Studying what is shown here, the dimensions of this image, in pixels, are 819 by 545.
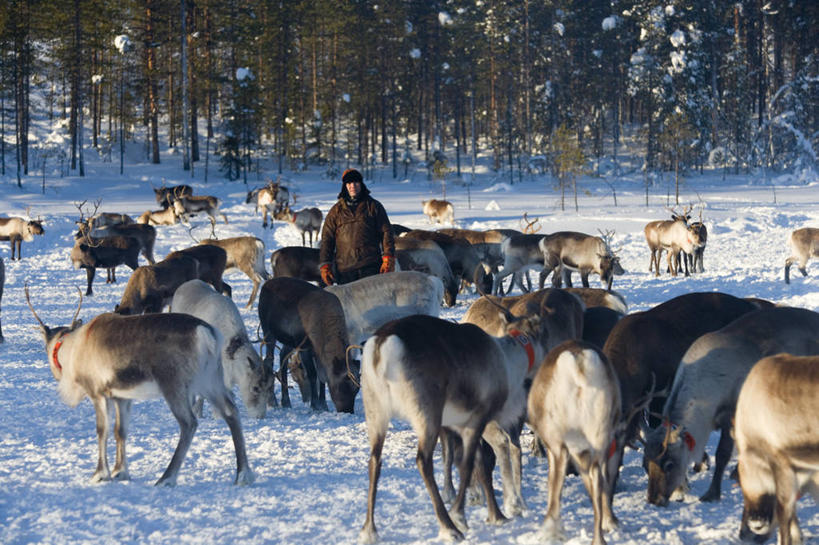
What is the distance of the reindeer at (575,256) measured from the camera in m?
15.2

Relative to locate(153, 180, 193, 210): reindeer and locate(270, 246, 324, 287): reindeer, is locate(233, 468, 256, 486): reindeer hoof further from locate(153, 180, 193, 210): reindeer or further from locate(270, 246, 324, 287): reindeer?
locate(153, 180, 193, 210): reindeer

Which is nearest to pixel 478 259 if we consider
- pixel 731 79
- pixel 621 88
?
pixel 731 79

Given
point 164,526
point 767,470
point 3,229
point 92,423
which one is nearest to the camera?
point 767,470

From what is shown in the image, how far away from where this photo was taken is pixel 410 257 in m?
12.7

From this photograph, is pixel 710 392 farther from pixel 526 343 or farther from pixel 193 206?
pixel 193 206

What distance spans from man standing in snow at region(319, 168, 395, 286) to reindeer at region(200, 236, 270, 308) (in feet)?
20.8

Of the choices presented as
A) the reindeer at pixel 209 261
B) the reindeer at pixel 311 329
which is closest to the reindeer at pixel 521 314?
the reindeer at pixel 311 329

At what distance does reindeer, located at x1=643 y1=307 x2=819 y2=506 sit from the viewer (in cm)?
468

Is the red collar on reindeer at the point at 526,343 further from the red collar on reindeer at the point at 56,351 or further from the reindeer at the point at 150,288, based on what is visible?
the reindeer at the point at 150,288

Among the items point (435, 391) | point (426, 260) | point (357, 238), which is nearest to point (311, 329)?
point (357, 238)

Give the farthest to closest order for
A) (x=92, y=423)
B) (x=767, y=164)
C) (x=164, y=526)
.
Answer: (x=767, y=164) → (x=92, y=423) → (x=164, y=526)

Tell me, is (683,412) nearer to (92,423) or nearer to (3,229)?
(92,423)

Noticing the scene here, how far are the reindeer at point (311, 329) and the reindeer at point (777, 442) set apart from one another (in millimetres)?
3667

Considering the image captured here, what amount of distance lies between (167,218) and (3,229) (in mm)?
6082
